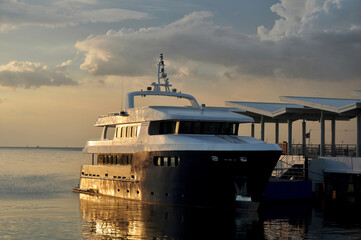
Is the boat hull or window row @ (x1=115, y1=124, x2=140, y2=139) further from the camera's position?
window row @ (x1=115, y1=124, x2=140, y2=139)

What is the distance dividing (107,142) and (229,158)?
13960 millimetres

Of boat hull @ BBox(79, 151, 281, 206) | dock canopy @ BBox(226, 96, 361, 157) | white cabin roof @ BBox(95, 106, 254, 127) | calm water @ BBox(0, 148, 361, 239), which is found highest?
dock canopy @ BBox(226, 96, 361, 157)

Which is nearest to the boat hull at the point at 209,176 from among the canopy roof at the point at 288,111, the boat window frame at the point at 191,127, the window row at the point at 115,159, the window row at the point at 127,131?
the boat window frame at the point at 191,127

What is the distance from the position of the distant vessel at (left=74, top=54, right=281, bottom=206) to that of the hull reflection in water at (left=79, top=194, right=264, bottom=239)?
895mm

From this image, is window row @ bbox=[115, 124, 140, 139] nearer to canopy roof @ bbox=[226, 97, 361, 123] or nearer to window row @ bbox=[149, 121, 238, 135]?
window row @ bbox=[149, 121, 238, 135]

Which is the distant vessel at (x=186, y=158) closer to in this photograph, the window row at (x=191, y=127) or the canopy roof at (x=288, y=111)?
the window row at (x=191, y=127)

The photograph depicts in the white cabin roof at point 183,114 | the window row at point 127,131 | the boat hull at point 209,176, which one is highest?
the white cabin roof at point 183,114

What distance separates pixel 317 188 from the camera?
157 feet

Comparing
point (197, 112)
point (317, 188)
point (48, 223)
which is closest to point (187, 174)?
point (197, 112)

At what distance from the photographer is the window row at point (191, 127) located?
37.6 m

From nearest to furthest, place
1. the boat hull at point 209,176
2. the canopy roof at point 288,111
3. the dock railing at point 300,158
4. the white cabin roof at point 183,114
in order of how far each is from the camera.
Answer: the boat hull at point 209,176
the white cabin roof at point 183,114
the dock railing at point 300,158
the canopy roof at point 288,111

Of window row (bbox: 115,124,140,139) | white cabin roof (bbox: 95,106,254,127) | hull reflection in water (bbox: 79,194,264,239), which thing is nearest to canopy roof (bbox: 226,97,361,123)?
white cabin roof (bbox: 95,106,254,127)

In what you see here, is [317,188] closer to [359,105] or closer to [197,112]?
[359,105]

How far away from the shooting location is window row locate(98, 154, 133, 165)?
4166 cm
